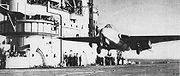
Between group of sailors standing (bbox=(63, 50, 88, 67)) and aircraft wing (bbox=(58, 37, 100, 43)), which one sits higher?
aircraft wing (bbox=(58, 37, 100, 43))

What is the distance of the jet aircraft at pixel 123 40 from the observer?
5.67 m

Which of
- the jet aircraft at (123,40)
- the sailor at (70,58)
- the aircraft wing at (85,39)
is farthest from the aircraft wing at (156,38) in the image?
the sailor at (70,58)

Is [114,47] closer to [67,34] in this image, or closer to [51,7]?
[67,34]

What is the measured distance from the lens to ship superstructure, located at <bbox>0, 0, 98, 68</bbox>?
5590 millimetres

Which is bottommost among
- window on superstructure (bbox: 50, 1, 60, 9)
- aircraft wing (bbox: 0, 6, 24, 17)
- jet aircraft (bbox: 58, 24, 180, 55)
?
jet aircraft (bbox: 58, 24, 180, 55)

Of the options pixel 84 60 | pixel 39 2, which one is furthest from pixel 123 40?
pixel 39 2

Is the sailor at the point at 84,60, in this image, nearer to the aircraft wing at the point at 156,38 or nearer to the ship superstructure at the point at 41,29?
the ship superstructure at the point at 41,29

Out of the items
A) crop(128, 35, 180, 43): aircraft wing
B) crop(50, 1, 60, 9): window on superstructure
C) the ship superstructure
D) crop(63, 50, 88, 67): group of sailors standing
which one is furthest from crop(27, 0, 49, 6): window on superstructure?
crop(128, 35, 180, 43): aircraft wing

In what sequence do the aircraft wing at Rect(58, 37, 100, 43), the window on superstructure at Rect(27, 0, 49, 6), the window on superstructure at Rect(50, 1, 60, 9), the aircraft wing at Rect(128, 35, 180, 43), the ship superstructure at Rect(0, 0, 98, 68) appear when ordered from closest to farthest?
the ship superstructure at Rect(0, 0, 98, 68) < the aircraft wing at Rect(128, 35, 180, 43) < the aircraft wing at Rect(58, 37, 100, 43) < the window on superstructure at Rect(27, 0, 49, 6) < the window on superstructure at Rect(50, 1, 60, 9)

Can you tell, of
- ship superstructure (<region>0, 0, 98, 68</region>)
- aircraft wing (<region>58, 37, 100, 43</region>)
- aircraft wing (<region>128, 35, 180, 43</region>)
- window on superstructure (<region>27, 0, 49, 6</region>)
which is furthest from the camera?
window on superstructure (<region>27, 0, 49, 6</region>)

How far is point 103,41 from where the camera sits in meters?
5.72

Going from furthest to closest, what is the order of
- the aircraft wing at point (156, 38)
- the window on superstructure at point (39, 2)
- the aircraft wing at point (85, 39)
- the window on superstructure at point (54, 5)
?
the window on superstructure at point (54, 5)
the window on superstructure at point (39, 2)
the aircraft wing at point (85, 39)
the aircraft wing at point (156, 38)

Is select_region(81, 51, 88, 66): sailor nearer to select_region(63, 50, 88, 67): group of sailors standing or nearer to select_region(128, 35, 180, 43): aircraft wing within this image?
select_region(63, 50, 88, 67): group of sailors standing

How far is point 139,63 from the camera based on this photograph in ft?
19.7
